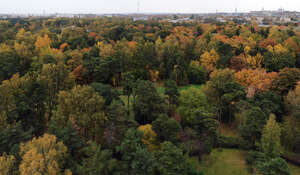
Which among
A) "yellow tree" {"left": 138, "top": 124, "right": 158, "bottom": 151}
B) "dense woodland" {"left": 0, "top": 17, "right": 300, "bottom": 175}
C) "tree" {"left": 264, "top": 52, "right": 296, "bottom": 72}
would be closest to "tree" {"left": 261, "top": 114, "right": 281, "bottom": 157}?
"dense woodland" {"left": 0, "top": 17, "right": 300, "bottom": 175}

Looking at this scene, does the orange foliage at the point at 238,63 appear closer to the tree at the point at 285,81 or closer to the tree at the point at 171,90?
the tree at the point at 285,81

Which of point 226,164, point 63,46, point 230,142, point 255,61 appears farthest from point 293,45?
point 63,46

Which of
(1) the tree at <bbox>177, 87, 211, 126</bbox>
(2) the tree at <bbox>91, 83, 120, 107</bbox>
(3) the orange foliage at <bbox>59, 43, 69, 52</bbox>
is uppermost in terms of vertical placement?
(3) the orange foliage at <bbox>59, 43, 69, 52</bbox>

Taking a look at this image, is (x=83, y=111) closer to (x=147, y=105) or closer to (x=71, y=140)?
(x=71, y=140)

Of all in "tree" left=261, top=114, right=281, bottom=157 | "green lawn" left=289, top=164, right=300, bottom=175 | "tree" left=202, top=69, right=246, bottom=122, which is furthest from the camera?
"tree" left=202, top=69, right=246, bottom=122

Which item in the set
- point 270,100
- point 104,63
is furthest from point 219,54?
point 104,63

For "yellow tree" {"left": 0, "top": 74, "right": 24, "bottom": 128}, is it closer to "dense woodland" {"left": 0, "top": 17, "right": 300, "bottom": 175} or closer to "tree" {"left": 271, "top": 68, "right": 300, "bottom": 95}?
"dense woodland" {"left": 0, "top": 17, "right": 300, "bottom": 175}

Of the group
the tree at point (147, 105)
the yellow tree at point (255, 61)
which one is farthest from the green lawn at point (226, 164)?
the yellow tree at point (255, 61)
